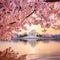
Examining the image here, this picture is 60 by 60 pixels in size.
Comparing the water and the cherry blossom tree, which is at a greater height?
the cherry blossom tree

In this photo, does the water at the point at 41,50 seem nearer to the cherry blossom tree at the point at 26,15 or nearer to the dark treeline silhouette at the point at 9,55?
the dark treeline silhouette at the point at 9,55

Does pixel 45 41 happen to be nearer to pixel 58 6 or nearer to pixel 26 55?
pixel 26 55

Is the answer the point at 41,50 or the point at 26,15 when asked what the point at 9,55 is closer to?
the point at 41,50

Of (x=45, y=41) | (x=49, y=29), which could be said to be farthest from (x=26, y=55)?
(x=49, y=29)

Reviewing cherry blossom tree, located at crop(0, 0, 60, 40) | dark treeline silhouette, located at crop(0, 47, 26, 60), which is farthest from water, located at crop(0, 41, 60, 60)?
cherry blossom tree, located at crop(0, 0, 60, 40)

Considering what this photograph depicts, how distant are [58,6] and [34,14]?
10.6 inches

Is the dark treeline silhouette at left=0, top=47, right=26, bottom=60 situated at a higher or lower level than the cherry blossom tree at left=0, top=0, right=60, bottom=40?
lower

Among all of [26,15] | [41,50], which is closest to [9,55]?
[41,50]

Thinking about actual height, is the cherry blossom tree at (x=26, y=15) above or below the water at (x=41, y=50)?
above

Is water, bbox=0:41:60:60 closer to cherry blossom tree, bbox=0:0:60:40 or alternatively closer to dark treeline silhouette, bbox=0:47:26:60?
dark treeline silhouette, bbox=0:47:26:60

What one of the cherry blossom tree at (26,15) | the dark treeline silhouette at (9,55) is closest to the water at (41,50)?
the dark treeline silhouette at (9,55)

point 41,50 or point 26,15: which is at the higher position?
point 26,15

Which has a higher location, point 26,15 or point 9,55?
point 26,15

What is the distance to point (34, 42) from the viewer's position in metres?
1.90
